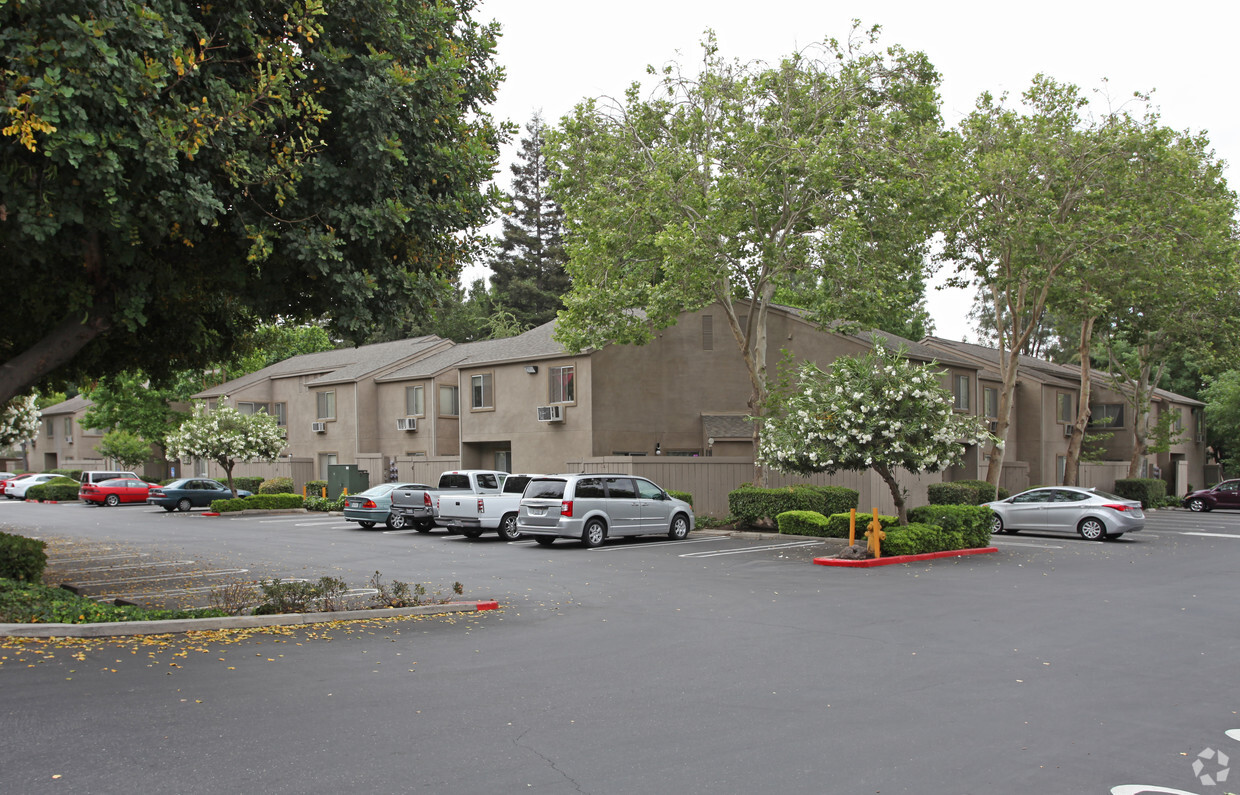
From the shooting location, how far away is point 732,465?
30.3 m

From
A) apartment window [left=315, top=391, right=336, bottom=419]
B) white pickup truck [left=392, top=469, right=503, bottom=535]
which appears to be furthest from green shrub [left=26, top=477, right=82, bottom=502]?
white pickup truck [left=392, top=469, right=503, bottom=535]

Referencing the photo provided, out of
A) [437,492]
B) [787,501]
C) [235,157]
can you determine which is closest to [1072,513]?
[787,501]

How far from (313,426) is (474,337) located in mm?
21420

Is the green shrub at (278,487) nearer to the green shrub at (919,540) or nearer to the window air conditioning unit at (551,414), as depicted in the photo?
the window air conditioning unit at (551,414)

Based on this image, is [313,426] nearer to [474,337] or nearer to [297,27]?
[474,337]

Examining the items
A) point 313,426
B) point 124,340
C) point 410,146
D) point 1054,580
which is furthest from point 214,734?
point 313,426

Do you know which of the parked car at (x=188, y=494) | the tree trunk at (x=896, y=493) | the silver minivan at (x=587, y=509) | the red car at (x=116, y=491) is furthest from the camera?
the red car at (x=116, y=491)

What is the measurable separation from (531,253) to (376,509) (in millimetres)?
45454

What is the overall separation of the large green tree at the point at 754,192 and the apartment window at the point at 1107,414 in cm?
2696

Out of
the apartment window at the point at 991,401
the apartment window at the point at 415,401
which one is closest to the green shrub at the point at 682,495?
the apartment window at the point at 415,401

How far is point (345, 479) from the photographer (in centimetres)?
4109

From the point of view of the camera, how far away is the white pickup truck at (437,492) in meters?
25.1

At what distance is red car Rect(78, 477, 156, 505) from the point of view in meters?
44.4

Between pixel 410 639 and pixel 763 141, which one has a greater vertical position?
pixel 763 141
